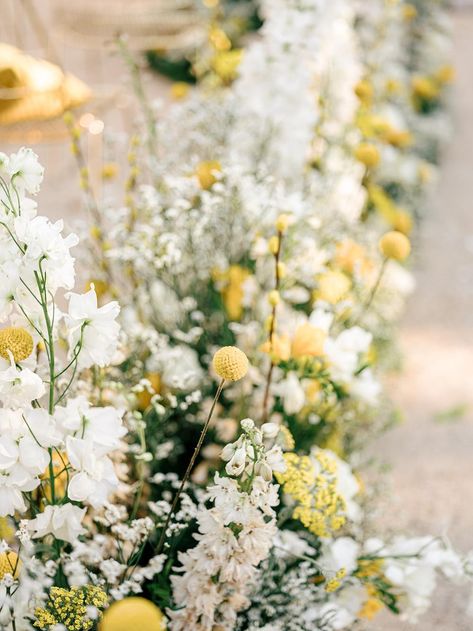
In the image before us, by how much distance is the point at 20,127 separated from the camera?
8.28 feet

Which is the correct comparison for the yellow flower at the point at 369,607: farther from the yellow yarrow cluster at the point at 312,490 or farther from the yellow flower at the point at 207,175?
the yellow flower at the point at 207,175

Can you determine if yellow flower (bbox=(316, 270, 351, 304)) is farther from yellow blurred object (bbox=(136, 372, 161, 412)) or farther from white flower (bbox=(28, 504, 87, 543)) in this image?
white flower (bbox=(28, 504, 87, 543))

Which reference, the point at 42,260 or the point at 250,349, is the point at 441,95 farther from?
the point at 42,260

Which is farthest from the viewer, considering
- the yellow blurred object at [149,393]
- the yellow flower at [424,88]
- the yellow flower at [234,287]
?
the yellow flower at [424,88]

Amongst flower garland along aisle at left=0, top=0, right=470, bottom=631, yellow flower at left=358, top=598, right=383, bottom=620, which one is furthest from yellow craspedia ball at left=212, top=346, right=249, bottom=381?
yellow flower at left=358, top=598, right=383, bottom=620

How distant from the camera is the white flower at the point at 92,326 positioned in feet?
2.41

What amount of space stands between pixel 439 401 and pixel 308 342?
5.06ft

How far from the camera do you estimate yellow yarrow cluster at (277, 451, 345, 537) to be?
94 centimetres

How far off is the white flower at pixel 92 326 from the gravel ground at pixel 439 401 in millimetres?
1090

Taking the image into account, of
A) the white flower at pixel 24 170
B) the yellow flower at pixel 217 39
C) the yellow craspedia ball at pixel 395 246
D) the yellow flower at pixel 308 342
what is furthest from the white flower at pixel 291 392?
the yellow flower at pixel 217 39

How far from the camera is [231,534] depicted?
2.56ft

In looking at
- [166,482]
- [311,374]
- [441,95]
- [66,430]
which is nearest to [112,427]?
[66,430]

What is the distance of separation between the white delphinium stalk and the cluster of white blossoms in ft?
0.37

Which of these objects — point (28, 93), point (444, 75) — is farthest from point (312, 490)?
point (444, 75)
